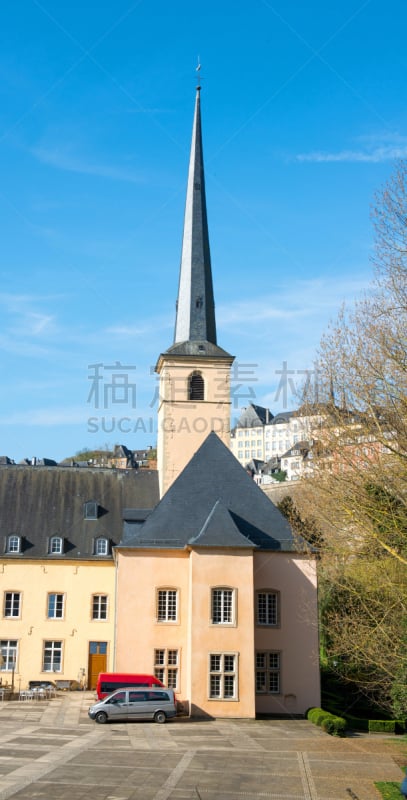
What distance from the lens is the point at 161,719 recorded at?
27812mm

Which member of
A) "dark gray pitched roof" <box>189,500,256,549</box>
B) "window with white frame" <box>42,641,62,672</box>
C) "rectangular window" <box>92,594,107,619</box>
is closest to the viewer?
"dark gray pitched roof" <box>189,500,256,549</box>

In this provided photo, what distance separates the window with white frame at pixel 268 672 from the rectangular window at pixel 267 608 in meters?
1.28

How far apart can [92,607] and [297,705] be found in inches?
463

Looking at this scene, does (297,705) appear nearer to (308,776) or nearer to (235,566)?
(235,566)

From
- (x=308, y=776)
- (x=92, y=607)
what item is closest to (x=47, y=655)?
(x=92, y=607)

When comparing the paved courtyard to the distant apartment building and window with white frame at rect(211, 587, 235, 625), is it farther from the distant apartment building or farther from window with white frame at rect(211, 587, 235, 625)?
the distant apartment building

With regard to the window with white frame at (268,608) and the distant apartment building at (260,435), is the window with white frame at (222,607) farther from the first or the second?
the distant apartment building at (260,435)

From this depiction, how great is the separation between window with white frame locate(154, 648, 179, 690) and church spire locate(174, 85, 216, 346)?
673 inches

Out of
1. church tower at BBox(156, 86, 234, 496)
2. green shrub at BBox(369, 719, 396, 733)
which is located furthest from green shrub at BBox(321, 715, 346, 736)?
church tower at BBox(156, 86, 234, 496)

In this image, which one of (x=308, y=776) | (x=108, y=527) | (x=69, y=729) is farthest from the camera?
(x=108, y=527)

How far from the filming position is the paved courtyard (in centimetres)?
1769

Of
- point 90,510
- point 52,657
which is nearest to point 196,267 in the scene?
point 90,510

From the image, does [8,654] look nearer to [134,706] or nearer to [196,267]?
[134,706]

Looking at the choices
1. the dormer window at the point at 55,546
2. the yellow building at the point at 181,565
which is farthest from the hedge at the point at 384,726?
the dormer window at the point at 55,546
